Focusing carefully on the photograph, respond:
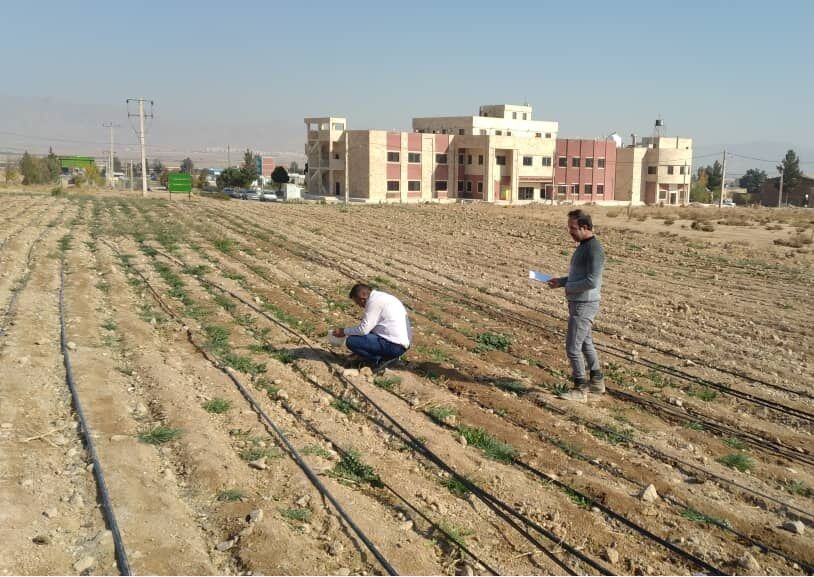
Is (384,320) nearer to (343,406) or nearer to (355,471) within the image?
(343,406)

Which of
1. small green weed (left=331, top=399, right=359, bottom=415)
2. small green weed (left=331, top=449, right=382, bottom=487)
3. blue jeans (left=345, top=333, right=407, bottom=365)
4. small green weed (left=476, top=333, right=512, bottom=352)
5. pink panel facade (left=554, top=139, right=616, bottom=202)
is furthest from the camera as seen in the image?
pink panel facade (left=554, top=139, right=616, bottom=202)

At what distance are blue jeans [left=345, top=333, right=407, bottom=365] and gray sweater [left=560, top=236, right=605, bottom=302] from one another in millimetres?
2231

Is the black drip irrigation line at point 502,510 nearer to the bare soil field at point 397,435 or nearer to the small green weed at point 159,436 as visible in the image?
the bare soil field at point 397,435

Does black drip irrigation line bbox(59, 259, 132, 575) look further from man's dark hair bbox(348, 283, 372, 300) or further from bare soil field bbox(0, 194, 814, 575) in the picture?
man's dark hair bbox(348, 283, 372, 300)

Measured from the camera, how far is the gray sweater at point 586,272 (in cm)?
812

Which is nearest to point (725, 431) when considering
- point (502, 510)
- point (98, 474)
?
point (502, 510)

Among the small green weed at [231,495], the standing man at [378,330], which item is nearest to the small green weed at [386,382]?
the standing man at [378,330]

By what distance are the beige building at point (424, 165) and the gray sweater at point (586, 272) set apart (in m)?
61.1

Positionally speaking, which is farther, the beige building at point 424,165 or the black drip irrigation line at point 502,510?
the beige building at point 424,165

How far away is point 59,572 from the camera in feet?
15.4

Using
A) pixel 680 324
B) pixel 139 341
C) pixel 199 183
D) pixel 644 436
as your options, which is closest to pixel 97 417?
pixel 139 341

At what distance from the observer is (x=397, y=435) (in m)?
7.33

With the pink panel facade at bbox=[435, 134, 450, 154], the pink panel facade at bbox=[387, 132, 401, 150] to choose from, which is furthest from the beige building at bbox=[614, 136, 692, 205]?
the pink panel facade at bbox=[387, 132, 401, 150]

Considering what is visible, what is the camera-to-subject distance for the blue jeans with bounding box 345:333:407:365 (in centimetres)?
909
